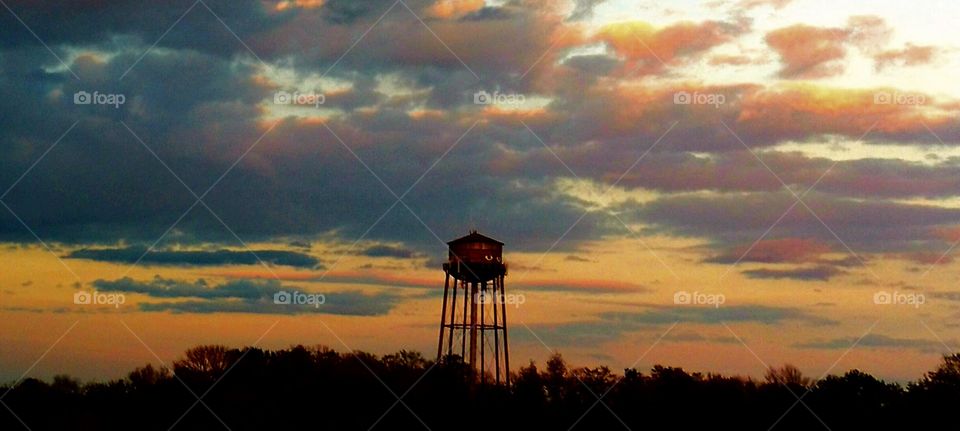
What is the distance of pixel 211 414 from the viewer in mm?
93000

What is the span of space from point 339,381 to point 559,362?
2764 centimetres

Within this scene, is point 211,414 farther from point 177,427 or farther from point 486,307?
point 486,307

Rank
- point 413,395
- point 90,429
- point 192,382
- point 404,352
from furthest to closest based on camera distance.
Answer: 1. point 404,352
2. point 192,382
3. point 413,395
4. point 90,429

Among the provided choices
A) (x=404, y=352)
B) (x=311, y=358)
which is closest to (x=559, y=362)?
(x=404, y=352)

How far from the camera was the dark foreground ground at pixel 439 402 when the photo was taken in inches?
3656

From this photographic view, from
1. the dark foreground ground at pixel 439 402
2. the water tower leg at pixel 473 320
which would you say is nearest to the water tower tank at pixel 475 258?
the water tower leg at pixel 473 320

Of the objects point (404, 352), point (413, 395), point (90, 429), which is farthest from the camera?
point (404, 352)

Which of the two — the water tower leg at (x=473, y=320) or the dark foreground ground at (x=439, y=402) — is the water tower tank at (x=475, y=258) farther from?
the dark foreground ground at (x=439, y=402)

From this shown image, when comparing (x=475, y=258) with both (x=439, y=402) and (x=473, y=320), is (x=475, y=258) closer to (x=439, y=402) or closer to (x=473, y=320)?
(x=473, y=320)

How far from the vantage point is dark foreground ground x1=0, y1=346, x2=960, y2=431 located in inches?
3656

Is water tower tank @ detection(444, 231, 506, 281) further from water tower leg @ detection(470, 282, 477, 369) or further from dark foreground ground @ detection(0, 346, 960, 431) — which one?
dark foreground ground @ detection(0, 346, 960, 431)

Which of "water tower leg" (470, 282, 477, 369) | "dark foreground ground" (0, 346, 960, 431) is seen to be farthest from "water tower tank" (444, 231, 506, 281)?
"dark foreground ground" (0, 346, 960, 431)

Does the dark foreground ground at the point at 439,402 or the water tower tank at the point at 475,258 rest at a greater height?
the water tower tank at the point at 475,258

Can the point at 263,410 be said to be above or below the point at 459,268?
below
